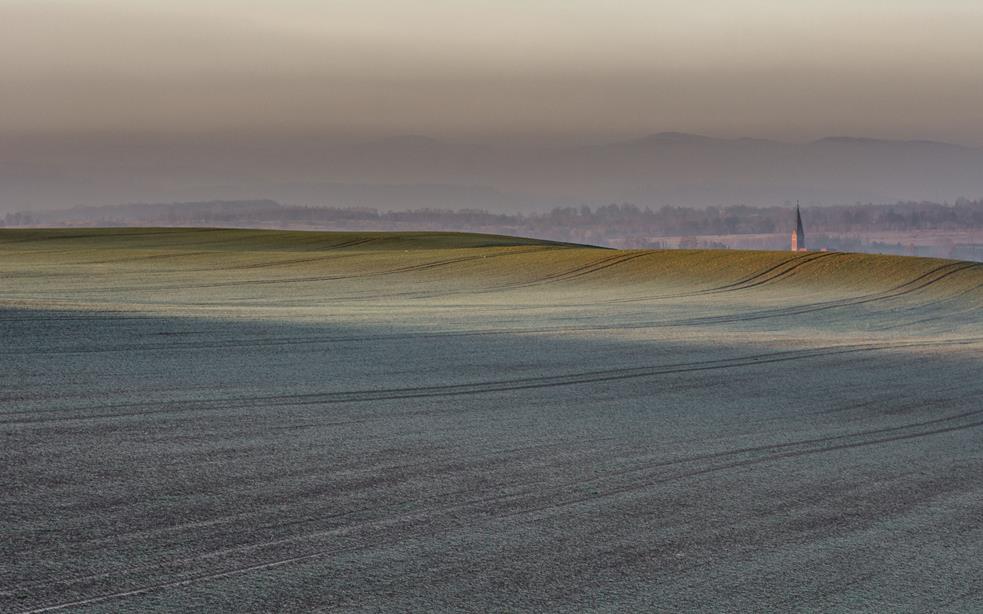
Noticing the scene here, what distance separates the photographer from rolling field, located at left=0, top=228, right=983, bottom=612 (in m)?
5.07

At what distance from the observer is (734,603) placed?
4.88 metres

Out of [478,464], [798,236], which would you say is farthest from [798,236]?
[478,464]

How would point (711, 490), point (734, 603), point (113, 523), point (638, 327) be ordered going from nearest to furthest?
point (734, 603)
point (113, 523)
point (711, 490)
point (638, 327)

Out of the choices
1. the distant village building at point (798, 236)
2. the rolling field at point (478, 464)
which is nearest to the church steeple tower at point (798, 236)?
the distant village building at point (798, 236)

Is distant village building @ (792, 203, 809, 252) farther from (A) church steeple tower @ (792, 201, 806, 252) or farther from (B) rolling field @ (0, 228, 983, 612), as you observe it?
(B) rolling field @ (0, 228, 983, 612)

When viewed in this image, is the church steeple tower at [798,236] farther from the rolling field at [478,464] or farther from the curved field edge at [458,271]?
the rolling field at [478,464]

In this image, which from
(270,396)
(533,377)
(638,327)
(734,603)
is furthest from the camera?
(638,327)

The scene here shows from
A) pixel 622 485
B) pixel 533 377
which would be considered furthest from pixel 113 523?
pixel 533 377

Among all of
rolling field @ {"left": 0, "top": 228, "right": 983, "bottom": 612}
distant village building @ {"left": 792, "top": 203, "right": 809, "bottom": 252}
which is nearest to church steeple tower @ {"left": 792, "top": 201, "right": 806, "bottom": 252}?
distant village building @ {"left": 792, "top": 203, "right": 809, "bottom": 252}

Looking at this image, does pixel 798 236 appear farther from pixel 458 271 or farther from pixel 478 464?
pixel 478 464

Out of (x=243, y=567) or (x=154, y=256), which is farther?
(x=154, y=256)

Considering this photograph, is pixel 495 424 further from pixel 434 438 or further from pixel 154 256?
pixel 154 256

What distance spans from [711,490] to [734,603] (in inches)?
80.4

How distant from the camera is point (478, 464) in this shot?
746 cm
